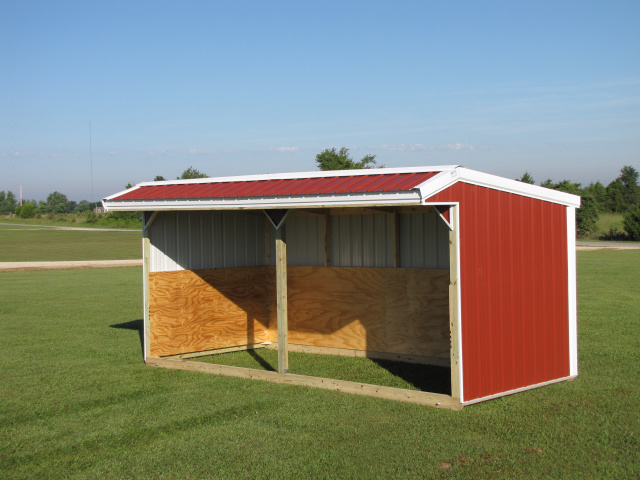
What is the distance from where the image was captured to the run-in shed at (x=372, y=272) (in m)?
8.16

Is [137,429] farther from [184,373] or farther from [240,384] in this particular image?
[184,373]

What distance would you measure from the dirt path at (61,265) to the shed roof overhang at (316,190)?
23261 millimetres

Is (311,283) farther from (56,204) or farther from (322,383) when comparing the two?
(56,204)

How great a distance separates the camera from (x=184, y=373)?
1029 centimetres

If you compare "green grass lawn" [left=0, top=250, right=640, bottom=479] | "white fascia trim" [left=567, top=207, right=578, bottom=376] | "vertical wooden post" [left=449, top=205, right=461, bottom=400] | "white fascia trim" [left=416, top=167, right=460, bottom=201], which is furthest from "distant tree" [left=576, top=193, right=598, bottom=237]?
"white fascia trim" [left=416, top=167, right=460, bottom=201]

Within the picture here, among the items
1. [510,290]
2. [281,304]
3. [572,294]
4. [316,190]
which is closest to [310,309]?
[281,304]

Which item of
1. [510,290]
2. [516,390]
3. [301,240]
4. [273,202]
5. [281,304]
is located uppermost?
[273,202]

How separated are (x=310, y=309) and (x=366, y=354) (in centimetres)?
138

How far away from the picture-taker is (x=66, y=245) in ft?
158

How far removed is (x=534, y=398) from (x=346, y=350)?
3.95 meters

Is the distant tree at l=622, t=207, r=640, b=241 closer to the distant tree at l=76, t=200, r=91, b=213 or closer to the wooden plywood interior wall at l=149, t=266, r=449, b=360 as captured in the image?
the wooden plywood interior wall at l=149, t=266, r=449, b=360

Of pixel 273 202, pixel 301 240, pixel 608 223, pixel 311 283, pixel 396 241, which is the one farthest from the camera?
pixel 608 223

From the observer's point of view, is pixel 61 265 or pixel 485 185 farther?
pixel 61 265

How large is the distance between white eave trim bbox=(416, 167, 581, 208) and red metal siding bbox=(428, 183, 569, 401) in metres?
0.08
